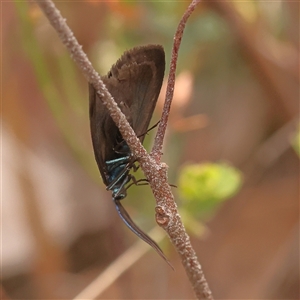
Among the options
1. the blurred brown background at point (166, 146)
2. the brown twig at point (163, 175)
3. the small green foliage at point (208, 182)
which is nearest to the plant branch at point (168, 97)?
the brown twig at point (163, 175)

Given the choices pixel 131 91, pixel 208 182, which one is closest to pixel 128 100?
pixel 131 91

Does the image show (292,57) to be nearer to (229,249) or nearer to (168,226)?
(229,249)

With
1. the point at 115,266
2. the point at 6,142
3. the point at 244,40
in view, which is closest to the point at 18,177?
the point at 6,142

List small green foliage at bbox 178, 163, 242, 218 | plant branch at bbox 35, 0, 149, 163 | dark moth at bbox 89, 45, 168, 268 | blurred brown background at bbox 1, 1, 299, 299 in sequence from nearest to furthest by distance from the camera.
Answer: plant branch at bbox 35, 0, 149, 163
dark moth at bbox 89, 45, 168, 268
small green foliage at bbox 178, 163, 242, 218
blurred brown background at bbox 1, 1, 299, 299

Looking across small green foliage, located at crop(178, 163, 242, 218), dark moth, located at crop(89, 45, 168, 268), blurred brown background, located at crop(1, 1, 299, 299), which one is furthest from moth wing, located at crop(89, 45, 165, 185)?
blurred brown background, located at crop(1, 1, 299, 299)

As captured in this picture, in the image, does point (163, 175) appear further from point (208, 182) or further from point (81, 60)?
point (208, 182)

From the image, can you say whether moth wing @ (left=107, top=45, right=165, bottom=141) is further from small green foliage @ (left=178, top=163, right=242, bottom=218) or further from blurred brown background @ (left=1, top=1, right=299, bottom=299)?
blurred brown background @ (left=1, top=1, right=299, bottom=299)

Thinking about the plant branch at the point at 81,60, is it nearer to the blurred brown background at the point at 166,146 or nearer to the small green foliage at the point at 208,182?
the small green foliage at the point at 208,182
